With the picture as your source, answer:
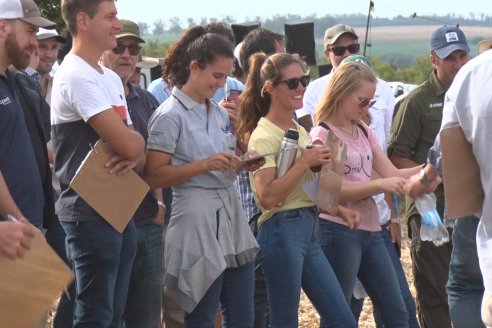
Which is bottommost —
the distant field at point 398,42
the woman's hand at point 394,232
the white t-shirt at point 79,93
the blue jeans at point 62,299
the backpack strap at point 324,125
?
the distant field at point 398,42

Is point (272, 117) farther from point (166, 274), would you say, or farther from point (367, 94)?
point (166, 274)

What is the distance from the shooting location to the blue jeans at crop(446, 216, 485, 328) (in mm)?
5938

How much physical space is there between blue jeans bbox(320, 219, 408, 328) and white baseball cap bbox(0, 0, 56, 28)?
6.60 feet

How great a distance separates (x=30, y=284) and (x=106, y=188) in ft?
3.67

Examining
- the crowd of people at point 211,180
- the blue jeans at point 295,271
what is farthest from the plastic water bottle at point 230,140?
the blue jeans at point 295,271

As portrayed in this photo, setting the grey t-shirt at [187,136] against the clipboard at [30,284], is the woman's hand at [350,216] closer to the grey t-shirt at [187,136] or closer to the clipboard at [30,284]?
the grey t-shirt at [187,136]

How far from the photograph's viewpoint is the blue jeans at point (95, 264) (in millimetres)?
5559

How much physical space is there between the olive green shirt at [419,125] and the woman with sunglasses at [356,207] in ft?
4.43

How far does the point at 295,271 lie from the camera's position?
5.99 m

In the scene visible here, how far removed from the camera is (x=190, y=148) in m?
5.95

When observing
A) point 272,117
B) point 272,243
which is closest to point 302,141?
point 272,117

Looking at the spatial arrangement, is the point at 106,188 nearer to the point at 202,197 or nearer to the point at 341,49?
the point at 202,197

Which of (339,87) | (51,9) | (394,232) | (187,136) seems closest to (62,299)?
(187,136)

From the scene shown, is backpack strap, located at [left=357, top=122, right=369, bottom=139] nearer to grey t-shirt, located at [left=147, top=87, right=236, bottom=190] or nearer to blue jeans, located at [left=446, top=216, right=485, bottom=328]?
blue jeans, located at [left=446, top=216, right=485, bottom=328]
